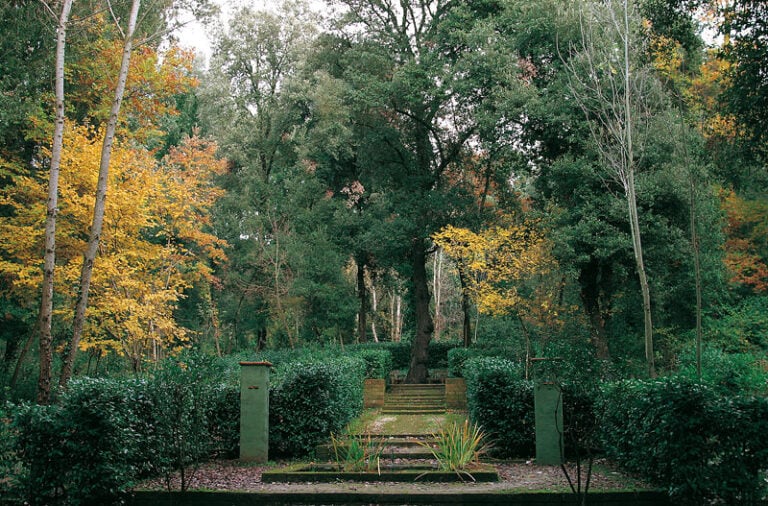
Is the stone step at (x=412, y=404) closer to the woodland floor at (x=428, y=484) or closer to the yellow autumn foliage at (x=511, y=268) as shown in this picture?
the yellow autumn foliage at (x=511, y=268)

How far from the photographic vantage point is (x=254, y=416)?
10172mm

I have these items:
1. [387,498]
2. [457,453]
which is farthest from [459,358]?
[387,498]

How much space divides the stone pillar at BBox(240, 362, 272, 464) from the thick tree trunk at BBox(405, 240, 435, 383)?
41.0ft

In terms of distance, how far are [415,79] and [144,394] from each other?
15.0m

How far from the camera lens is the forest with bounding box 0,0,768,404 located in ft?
41.4

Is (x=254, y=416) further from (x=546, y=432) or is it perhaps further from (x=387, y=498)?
(x=546, y=432)

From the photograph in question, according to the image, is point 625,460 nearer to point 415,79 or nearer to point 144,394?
point 144,394

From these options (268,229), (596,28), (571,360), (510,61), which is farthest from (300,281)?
(571,360)

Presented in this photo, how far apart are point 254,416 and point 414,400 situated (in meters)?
9.30

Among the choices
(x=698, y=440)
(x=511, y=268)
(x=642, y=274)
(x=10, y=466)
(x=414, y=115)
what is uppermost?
(x=414, y=115)

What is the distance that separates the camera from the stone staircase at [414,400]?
1723 centimetres

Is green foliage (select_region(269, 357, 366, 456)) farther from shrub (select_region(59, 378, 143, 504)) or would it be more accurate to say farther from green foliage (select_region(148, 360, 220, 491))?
shrub (select_region(59, 378, 143, 504))

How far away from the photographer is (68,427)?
6844 millimetres

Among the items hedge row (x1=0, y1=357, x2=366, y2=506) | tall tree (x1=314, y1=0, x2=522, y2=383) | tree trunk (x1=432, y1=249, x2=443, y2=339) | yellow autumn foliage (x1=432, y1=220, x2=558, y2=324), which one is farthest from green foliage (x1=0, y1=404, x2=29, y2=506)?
tree trunk (x1=432, y1=249, x2=443, y2=339)
